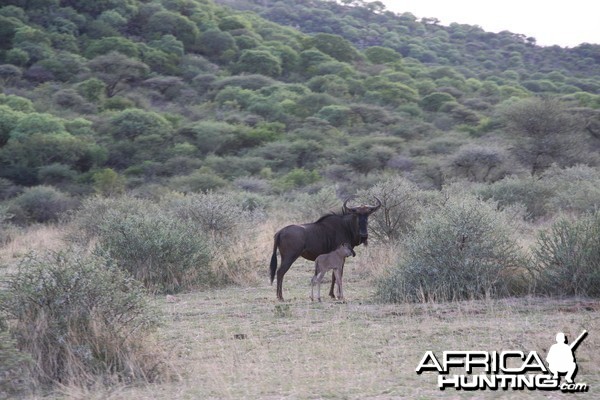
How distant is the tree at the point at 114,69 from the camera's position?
160 ft

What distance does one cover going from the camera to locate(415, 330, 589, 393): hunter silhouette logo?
17.3 ft

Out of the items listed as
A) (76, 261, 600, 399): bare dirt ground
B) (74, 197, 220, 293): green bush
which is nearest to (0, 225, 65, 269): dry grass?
(74, 197, 220, 293): green bush

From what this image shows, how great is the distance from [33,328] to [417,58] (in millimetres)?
72728

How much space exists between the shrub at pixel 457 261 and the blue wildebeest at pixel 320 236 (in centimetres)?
107

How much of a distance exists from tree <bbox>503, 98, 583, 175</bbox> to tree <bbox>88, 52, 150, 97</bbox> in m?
27.5

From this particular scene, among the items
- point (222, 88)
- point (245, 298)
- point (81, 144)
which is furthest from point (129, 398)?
point (222, 88)

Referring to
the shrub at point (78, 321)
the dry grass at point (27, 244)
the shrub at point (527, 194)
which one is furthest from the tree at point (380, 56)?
the shrub at point (78, 321)

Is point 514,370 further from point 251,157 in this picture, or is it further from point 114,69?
point 114,69

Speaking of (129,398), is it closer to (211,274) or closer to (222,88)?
(211,274)

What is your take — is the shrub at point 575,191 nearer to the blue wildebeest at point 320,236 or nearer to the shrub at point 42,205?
the blue wildebeest at point 320,236

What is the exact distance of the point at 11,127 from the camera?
36938 millimetres

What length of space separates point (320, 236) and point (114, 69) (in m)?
41.6

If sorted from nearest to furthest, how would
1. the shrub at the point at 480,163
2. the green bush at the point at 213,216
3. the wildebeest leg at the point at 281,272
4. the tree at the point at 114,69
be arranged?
the wildebeest leg at the point at 281,272
the green bush at the point at 213,216
the shrub at the point at 480,163
the tree at the point at 114,69

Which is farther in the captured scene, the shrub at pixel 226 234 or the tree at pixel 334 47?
the tree at pixel 334 47
